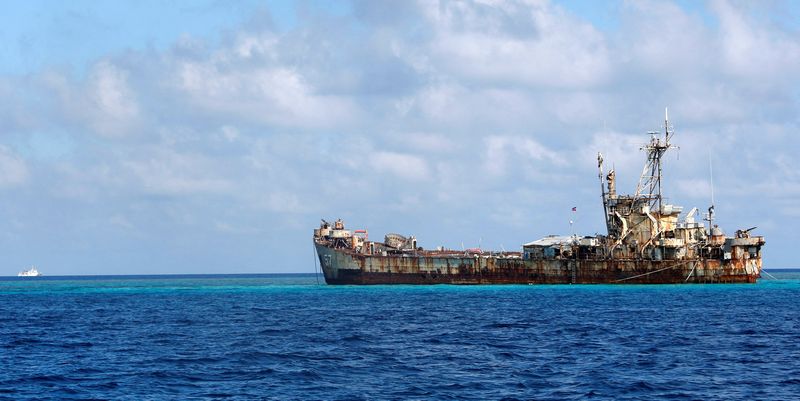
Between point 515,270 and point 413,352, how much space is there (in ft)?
260

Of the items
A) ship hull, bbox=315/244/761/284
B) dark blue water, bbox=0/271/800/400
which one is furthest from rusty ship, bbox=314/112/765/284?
dark blue water, bbox=0/271/800/400

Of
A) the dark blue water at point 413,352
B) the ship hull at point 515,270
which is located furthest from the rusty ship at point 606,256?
the dark blue water at point 413,352

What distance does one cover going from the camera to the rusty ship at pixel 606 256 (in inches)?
4690

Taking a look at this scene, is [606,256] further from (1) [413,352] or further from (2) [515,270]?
(1) [413,352]

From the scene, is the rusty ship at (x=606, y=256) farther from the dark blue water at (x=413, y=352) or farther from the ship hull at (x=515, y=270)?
the dark blue water at (x=413, y=352)

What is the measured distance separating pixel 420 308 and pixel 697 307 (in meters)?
26.8

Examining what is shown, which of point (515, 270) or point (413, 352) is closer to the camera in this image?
point (413, 352)

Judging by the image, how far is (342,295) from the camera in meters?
114

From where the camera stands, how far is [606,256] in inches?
4830

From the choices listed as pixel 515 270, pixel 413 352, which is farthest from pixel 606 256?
pixel 413 352

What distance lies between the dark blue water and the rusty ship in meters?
29.2

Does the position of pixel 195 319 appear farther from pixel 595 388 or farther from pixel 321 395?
pixel 595 388

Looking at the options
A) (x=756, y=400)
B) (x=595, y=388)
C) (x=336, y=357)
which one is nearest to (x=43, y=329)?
(x=336, y=357)

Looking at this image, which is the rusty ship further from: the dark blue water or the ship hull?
the dark blue water
